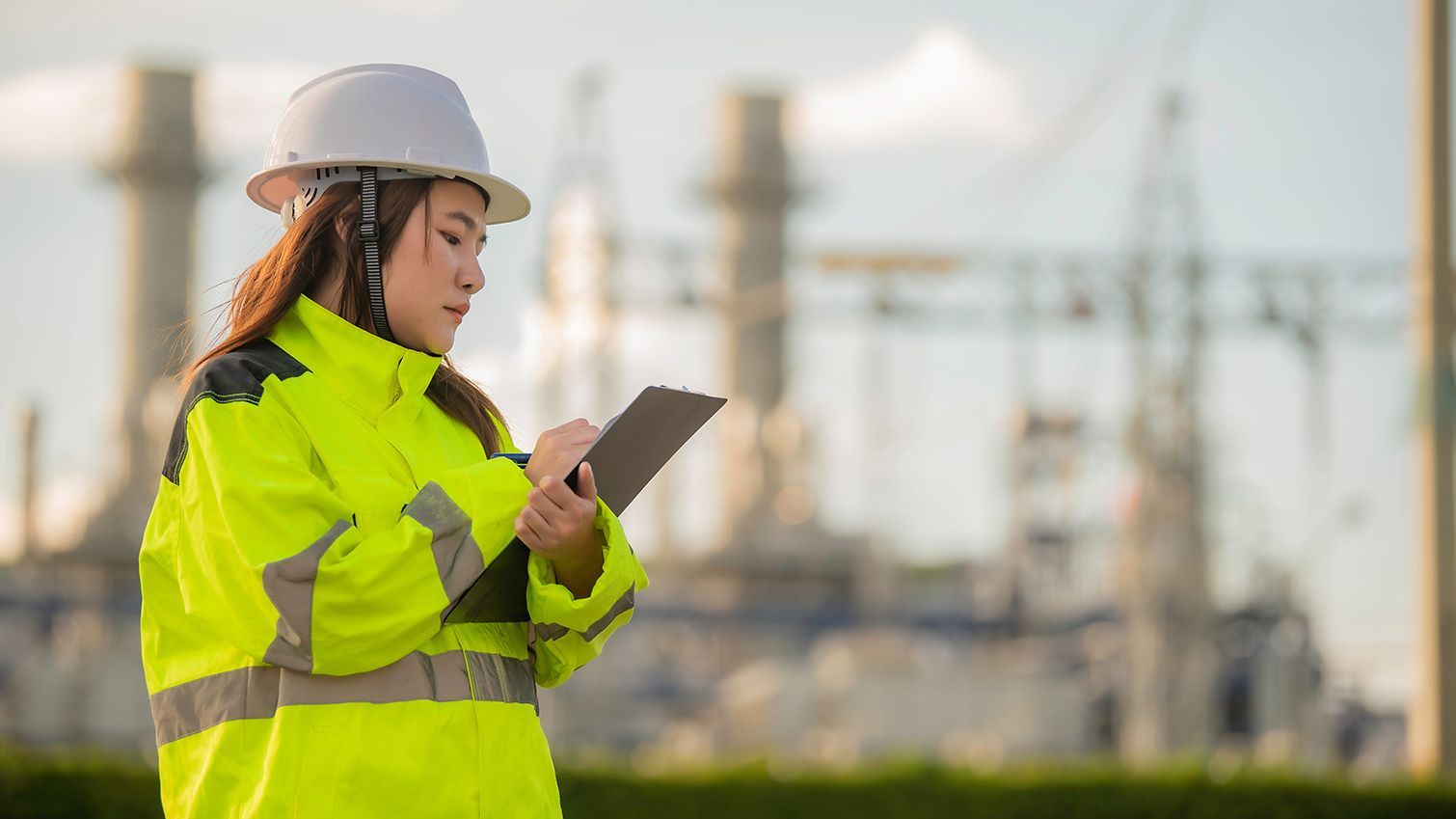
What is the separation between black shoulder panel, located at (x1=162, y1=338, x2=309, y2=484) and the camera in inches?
83.1

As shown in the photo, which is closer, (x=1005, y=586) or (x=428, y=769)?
(x=428, y=769)

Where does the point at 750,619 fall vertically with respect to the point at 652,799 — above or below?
below

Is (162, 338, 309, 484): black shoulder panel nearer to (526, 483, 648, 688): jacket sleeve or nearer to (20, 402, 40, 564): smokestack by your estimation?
(526, 483, 648, 688): jacket sleeve

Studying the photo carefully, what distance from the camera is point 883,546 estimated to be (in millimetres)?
40125

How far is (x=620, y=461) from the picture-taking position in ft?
7.36

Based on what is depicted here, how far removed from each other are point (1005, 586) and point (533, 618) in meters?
43.6

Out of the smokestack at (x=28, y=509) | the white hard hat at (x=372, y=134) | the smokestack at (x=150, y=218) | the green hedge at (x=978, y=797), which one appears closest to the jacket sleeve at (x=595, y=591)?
the white hard hat at (x=372, y=134)

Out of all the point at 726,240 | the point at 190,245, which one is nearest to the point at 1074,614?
the point at 726,240

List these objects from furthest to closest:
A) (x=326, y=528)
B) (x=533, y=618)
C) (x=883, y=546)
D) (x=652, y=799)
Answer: (x=883, y=546), (x=652, y=799), (x=533, y=618), (x=326, y=528)

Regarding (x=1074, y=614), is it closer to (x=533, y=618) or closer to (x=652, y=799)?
(x=652, y=799)

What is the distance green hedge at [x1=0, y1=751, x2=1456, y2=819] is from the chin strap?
7.69 meters

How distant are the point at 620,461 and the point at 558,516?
173 mm

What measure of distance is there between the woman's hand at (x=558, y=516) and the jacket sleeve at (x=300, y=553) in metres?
0.04

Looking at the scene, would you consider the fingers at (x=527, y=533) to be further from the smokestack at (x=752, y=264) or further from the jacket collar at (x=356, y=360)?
the smokestack at (x=752, y=264)
